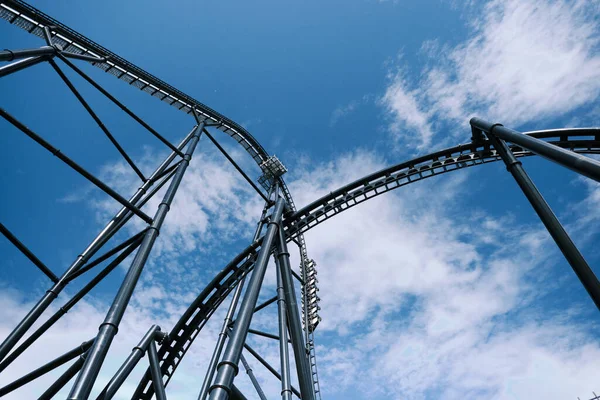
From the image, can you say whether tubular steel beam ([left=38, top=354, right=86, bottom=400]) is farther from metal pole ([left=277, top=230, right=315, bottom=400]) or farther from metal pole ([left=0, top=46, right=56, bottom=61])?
metal pole ([left=0, top=46, right=56, bottom=61])

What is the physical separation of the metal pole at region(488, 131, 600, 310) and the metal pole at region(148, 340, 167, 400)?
5551 mm

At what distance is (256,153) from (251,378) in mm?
8205

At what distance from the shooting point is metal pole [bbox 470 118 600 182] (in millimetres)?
4031

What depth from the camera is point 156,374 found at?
213 inches

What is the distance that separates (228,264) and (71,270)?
13.6 feet

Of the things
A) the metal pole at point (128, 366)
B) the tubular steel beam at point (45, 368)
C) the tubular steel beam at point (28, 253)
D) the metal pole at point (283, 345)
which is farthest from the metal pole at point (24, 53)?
the metal pole at point (283, 345)

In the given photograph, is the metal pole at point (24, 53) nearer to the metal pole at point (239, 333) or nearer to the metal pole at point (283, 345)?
the metal pole at point (239, 333)

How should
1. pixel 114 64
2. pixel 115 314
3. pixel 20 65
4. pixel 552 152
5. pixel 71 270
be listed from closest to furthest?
1. pixel 115 314
2. pixel 552 152
3. pixel 20 65
4. pixel 71 270
5. pixel 114 64

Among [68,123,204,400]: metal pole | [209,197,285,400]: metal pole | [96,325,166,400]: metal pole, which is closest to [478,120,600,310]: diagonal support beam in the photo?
[209,197,285,400]: metal pole

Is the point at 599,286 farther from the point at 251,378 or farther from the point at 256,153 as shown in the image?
the point at 256,153

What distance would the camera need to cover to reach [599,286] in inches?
163

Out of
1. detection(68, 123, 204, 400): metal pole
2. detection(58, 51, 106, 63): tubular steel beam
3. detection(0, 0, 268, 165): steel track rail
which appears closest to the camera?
detection(68, 123, 204, 400): metal pole

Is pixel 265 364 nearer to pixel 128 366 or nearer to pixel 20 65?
pixel 128 366

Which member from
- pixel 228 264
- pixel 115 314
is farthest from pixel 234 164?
pixel 115 314
